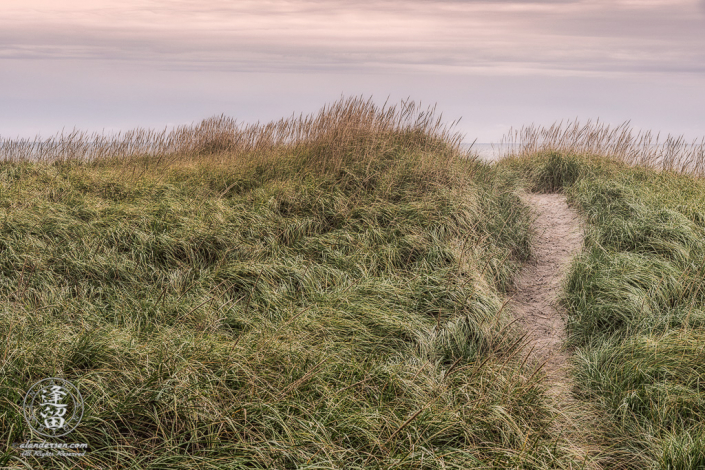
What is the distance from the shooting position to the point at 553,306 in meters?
5.09

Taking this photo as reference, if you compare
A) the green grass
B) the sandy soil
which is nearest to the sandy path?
the sandy soil

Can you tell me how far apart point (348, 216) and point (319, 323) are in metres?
2.35

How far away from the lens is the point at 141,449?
2.32m

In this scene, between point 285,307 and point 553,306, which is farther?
point 553,306

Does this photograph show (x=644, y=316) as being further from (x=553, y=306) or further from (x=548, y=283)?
(x=548, y=283)

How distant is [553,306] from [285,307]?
2.85 meters

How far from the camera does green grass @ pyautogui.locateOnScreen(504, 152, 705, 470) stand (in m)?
2.97

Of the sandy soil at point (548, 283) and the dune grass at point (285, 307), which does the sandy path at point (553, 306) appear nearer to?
the sandy soil at point (548, 283)

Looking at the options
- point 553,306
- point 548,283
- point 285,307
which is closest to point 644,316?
point 553,306

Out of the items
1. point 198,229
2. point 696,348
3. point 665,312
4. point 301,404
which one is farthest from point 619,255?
point 198,229

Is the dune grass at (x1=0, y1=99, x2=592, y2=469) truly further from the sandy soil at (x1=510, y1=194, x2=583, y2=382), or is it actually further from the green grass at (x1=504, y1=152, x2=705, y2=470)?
the green grass at (x1=504, y1=152, x2=705, y2=470)

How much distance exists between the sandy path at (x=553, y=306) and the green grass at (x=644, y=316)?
0.56 feet

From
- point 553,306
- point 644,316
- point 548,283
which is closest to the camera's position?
point 644,316

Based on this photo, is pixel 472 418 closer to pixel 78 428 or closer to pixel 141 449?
pixel 141 449
